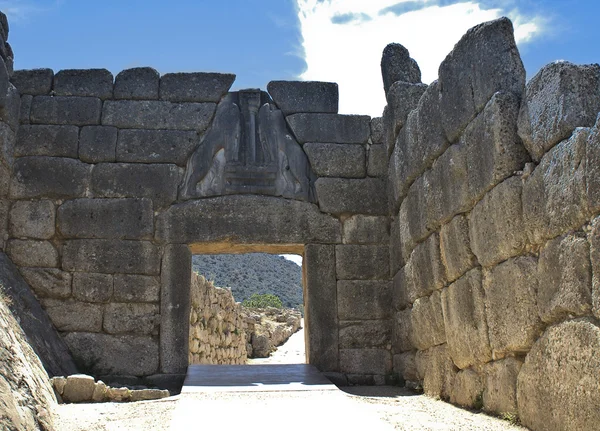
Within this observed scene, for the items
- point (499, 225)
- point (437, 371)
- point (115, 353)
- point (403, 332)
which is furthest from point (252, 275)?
point (499, 225)

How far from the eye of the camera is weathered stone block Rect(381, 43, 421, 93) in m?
7.64

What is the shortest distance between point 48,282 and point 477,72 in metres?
5.02

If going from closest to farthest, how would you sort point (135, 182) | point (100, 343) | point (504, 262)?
→ 1. point (504, 262)
2. point (100, 343)
3. point (135, 182)

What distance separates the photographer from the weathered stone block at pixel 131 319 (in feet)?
23.1

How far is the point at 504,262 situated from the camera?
432cm

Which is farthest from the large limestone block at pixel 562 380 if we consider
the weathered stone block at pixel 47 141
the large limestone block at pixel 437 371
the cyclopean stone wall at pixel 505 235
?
the weathered stone block at pixel 47 141

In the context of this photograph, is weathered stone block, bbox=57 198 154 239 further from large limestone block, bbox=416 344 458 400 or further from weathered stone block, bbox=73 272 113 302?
large limestone block, bbox=416 344 458 400

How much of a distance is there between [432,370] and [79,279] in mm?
3900

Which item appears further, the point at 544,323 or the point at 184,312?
the point at 184,312

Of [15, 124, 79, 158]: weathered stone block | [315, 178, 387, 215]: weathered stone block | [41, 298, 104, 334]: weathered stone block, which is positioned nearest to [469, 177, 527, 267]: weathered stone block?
[315, 178, 387, 215]: weathered stone block

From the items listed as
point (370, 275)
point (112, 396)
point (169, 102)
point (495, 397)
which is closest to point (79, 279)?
point (112, 396)

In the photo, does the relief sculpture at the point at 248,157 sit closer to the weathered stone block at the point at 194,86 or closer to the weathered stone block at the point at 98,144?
the weathered stone block at the point at 194,86

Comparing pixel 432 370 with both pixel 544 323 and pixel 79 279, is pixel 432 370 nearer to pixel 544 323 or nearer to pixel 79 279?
pixel 544 323

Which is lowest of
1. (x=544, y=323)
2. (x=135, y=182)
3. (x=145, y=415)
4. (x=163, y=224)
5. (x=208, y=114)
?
(x=145, y=415)
